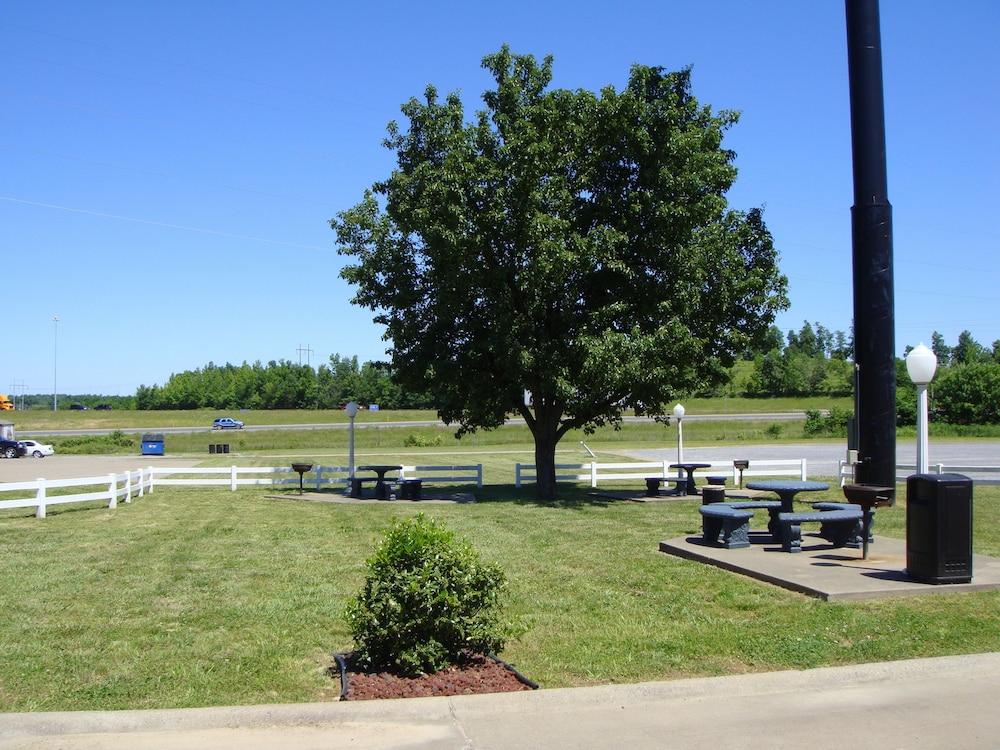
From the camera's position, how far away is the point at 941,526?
863cm

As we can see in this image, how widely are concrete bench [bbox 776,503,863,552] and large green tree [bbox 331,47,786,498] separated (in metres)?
7.10

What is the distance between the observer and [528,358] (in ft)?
61.8

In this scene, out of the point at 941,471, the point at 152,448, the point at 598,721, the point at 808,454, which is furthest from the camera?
the point at 152,448

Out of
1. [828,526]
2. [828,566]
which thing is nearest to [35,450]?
[828,526]

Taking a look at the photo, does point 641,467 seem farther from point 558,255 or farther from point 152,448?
point 152,448

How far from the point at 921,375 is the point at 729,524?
313 centimetres

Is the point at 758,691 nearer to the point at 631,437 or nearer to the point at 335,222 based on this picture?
the point at 335,222

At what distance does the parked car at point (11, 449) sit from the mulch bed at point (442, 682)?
167 feet

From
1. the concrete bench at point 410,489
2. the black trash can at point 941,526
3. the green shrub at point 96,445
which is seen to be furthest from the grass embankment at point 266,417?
the black trash can at point 941,526

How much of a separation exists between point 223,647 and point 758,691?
4285 mm

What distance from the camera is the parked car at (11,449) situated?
49656 mm

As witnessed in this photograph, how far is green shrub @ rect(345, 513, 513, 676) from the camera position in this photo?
20.0 feet

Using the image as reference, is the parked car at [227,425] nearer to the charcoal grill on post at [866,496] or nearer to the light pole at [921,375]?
the light pole at [921,375]

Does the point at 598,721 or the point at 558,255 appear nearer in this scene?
the point at 598,721
